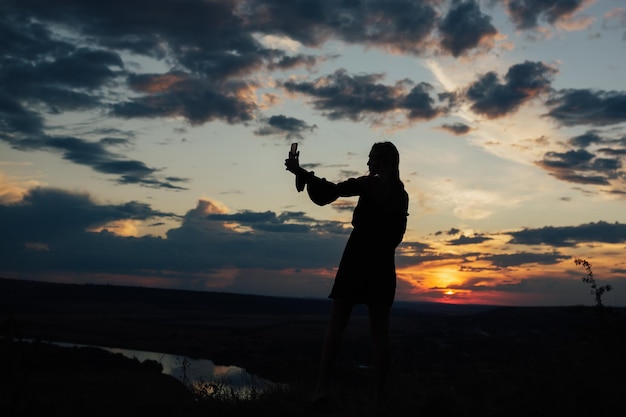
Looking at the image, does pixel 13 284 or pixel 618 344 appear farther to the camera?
pixel 13 284

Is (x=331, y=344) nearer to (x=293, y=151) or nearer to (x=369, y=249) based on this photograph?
(x=369, y=249)

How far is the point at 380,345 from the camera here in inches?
226

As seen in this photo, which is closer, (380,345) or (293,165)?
(293,165)

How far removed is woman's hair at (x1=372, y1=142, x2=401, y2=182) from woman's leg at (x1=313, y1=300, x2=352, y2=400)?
134 centimetres

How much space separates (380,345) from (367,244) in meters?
1.04

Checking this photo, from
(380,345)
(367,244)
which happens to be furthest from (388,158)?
(380,345)

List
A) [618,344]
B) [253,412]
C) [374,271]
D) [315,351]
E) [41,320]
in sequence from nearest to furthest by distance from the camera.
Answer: [253,412] < [374,271] < [618,344] < [315,351] < [41,320]

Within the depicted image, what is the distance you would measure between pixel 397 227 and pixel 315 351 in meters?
57.8

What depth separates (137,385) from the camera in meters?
6.91

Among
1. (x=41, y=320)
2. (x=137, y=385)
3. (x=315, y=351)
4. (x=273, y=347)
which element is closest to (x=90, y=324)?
(x=41, y=320)

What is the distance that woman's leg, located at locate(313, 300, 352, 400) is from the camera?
5.43m

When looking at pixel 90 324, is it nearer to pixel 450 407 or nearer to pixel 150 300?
pixel 150 300

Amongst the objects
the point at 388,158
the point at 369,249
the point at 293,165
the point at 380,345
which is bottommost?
the point at 380,345

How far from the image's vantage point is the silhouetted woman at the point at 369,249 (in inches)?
216
